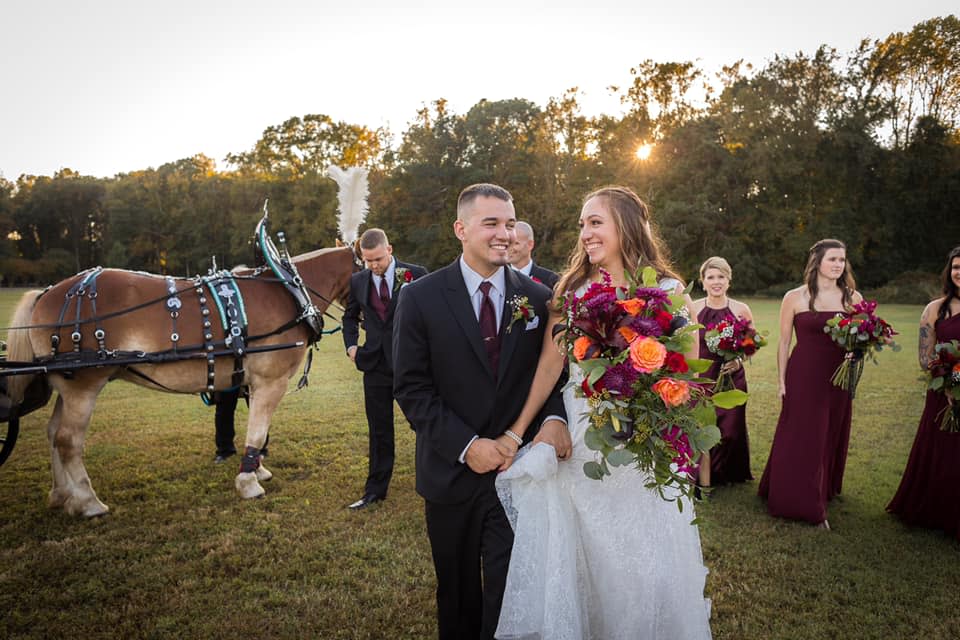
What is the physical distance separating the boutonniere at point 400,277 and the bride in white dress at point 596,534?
292 cm

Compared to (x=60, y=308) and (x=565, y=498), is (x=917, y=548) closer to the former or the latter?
(x=565, y=498)

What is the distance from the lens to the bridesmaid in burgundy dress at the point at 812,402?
18.0ft

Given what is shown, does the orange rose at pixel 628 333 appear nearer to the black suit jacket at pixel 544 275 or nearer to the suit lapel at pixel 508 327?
the suit lapel at pixel 508 327

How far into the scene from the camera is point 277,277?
6.29 metres

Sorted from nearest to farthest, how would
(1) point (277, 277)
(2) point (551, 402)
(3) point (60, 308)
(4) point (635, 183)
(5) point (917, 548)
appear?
(2) point (551, 402) < (5) point (917, 548) < (3) point (60, 308) < (1) point (277, 277) < (4) point (635, 183)

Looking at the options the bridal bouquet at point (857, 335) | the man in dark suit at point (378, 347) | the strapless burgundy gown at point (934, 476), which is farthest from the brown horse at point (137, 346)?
the strapless burgundy gown at point (934, 476)

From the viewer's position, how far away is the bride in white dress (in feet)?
9.07

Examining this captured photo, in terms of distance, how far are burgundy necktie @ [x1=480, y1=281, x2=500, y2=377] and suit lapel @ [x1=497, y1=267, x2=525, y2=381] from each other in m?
0.04

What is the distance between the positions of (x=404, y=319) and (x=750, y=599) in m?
3.39

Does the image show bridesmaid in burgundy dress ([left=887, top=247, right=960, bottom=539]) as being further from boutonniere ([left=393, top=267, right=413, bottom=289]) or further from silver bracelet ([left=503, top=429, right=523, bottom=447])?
boutonniere ([left=393, top=267, right=413, bottom=289])

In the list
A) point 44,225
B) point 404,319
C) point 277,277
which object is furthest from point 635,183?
point 44,225

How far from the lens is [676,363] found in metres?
2.46

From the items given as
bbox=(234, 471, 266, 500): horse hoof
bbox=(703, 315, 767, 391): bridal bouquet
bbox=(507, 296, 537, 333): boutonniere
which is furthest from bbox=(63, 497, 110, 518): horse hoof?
bbox=(703, 315, 767, 391): bridal bouquet

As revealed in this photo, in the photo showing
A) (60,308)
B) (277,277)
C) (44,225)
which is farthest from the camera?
(44,225)
